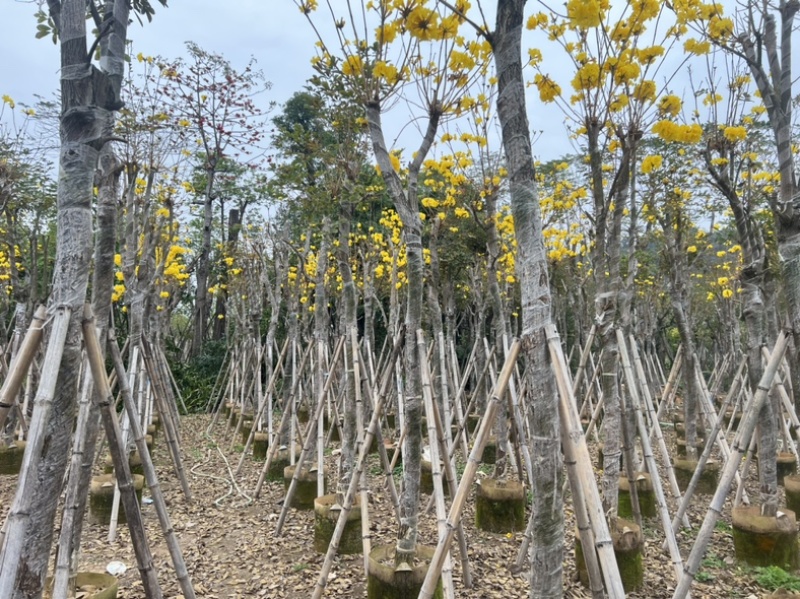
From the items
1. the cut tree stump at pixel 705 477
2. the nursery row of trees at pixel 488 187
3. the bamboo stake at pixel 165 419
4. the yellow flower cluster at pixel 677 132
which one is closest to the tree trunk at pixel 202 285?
the nursery row of trees at pixel 488 187

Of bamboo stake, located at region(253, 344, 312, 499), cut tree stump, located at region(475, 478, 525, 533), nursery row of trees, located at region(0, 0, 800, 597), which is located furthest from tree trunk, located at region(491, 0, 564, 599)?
bamboo stake, located at region(253, 344, 312, 499)

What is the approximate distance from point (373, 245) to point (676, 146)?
5.79m

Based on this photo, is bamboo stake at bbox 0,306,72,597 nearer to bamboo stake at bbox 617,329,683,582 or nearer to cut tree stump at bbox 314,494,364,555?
cut tree stump at bbox 314,494,364,555

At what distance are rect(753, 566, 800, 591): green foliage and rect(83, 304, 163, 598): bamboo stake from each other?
178 inches

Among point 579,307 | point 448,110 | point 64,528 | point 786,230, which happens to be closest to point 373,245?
point 579,307

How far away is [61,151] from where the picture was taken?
2516 mm

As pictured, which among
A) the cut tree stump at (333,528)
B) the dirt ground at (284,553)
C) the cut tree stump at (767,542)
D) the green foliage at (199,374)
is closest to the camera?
the dirt ground at (284,553)

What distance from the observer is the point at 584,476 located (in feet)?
7.46

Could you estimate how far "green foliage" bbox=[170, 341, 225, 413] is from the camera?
14184 millimetres

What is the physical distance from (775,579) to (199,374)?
46.1ft

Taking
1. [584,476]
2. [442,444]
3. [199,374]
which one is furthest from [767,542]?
[199,374]

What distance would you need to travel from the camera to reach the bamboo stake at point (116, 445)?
255 cm

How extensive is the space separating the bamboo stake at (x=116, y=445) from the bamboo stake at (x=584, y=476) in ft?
7.03

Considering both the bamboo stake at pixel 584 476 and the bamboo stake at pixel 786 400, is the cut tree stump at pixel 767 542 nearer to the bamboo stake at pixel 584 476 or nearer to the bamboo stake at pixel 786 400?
the bamboo stake at pixel 786 400
